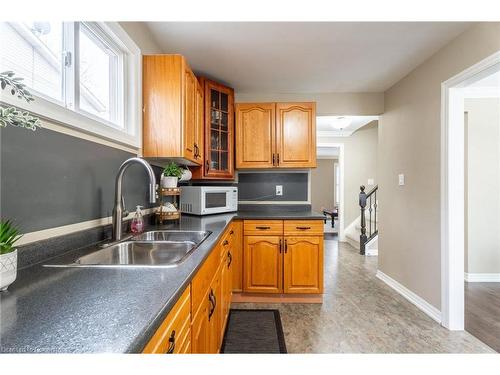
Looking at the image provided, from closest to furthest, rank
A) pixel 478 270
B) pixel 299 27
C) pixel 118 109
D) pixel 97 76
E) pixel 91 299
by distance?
1. pixel 91 299
2. pixel 97 76
3. pixel 118 109
4. pixel 299 27
5. pixel 478 270

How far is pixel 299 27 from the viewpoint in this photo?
6.08ft

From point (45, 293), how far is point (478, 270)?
4.28m

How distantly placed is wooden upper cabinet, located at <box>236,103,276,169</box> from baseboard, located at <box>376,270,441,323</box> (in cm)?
195

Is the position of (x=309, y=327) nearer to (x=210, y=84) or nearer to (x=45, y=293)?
(x=45, y=293)

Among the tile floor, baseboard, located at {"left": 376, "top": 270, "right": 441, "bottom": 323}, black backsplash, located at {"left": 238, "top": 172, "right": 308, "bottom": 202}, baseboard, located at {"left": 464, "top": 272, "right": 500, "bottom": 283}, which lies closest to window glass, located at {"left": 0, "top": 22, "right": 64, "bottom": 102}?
the tile floor

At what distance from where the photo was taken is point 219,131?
2.78 m

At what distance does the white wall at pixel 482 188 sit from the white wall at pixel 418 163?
3.48ft

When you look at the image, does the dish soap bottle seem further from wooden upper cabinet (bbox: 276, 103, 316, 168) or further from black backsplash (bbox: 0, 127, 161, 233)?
wooden upper cabinet (bbox: 276, 103, 316, 168)

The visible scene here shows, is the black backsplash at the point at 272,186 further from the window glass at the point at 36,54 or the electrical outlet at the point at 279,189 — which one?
the window glass at the point at 36,54

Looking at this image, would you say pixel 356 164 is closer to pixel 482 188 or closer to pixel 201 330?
pixel 482 188

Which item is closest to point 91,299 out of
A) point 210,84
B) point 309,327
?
point 309,327

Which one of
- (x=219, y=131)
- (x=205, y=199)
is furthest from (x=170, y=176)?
→ (x=219, y=131)

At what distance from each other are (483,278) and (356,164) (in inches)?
113
